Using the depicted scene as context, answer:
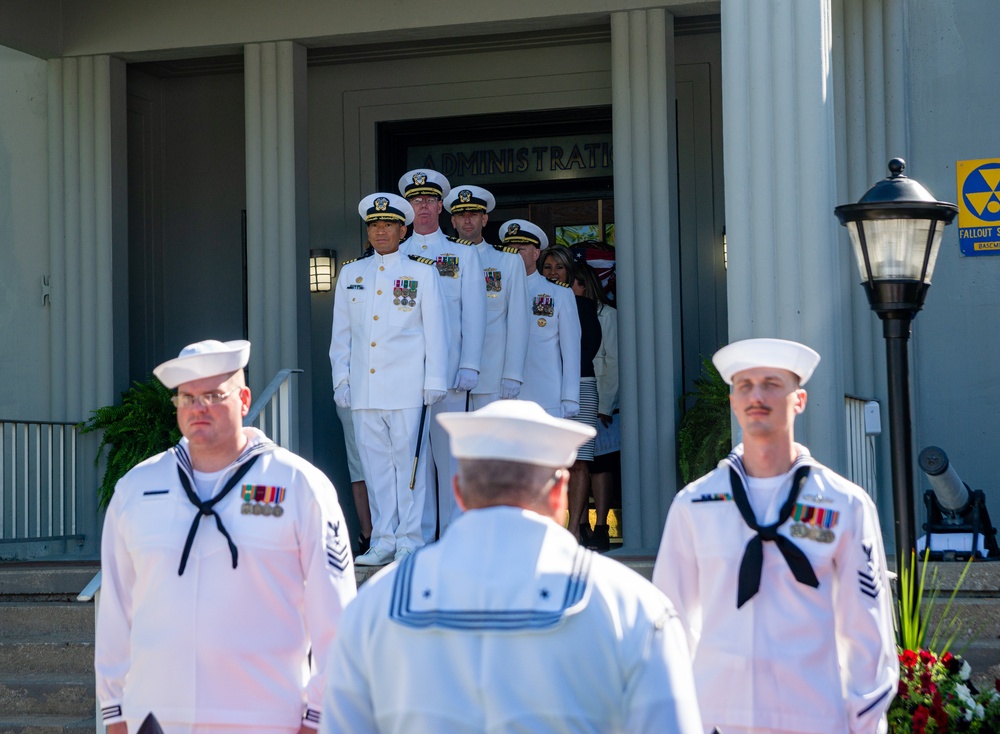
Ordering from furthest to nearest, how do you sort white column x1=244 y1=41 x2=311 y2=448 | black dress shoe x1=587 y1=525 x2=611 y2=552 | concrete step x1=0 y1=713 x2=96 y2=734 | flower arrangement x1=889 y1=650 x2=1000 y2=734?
white column x1=244 y1=41 x2=311 y2=448
black dress shoe x1=587 y1=525 x2=611 y2=552
concrete step x1=0 y1=713 x2=96 y2=734
flower arrangement x1=889 y1=650 x2=1000 y2=734

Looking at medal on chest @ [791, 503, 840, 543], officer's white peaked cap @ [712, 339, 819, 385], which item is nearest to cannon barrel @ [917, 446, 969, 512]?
officer's white peaked cap @ [712, 339, 819, 385]

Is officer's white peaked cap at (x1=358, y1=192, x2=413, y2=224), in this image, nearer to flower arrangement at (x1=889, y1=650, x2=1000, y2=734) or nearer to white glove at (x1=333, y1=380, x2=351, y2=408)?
white glove at (x1=333, y1=380, x2=351, y2=408)

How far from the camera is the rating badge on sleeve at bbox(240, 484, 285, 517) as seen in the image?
3732 millimetres

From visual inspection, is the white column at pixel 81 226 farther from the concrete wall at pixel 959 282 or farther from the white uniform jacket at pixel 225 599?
the white uniform jacket at pixel 225 599

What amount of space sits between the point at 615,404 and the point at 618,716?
7.21m

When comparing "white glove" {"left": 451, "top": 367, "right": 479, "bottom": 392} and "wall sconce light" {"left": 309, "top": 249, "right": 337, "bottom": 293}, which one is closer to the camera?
"white glove" {"left": 451, "top": 367, "right": 479, "bottom": 392}

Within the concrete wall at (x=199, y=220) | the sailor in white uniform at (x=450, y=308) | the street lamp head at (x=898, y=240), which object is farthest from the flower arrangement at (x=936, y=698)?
the concrete wall at (x=199, y=220)

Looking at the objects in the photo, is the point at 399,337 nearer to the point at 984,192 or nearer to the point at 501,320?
the point at 501,320

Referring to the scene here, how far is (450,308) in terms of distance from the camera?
7.82m

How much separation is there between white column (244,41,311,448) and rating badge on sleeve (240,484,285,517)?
19.5 feet

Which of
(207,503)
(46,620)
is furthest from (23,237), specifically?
(207,503)

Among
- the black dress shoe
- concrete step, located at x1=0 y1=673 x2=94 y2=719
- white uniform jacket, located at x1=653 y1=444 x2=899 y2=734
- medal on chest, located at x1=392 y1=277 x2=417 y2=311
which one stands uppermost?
medal on chest, located at x1=392 y1=277 x2=417 y2=311

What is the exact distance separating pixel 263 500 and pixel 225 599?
0.28 meters

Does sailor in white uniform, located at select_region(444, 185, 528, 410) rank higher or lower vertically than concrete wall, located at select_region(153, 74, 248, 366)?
lower
